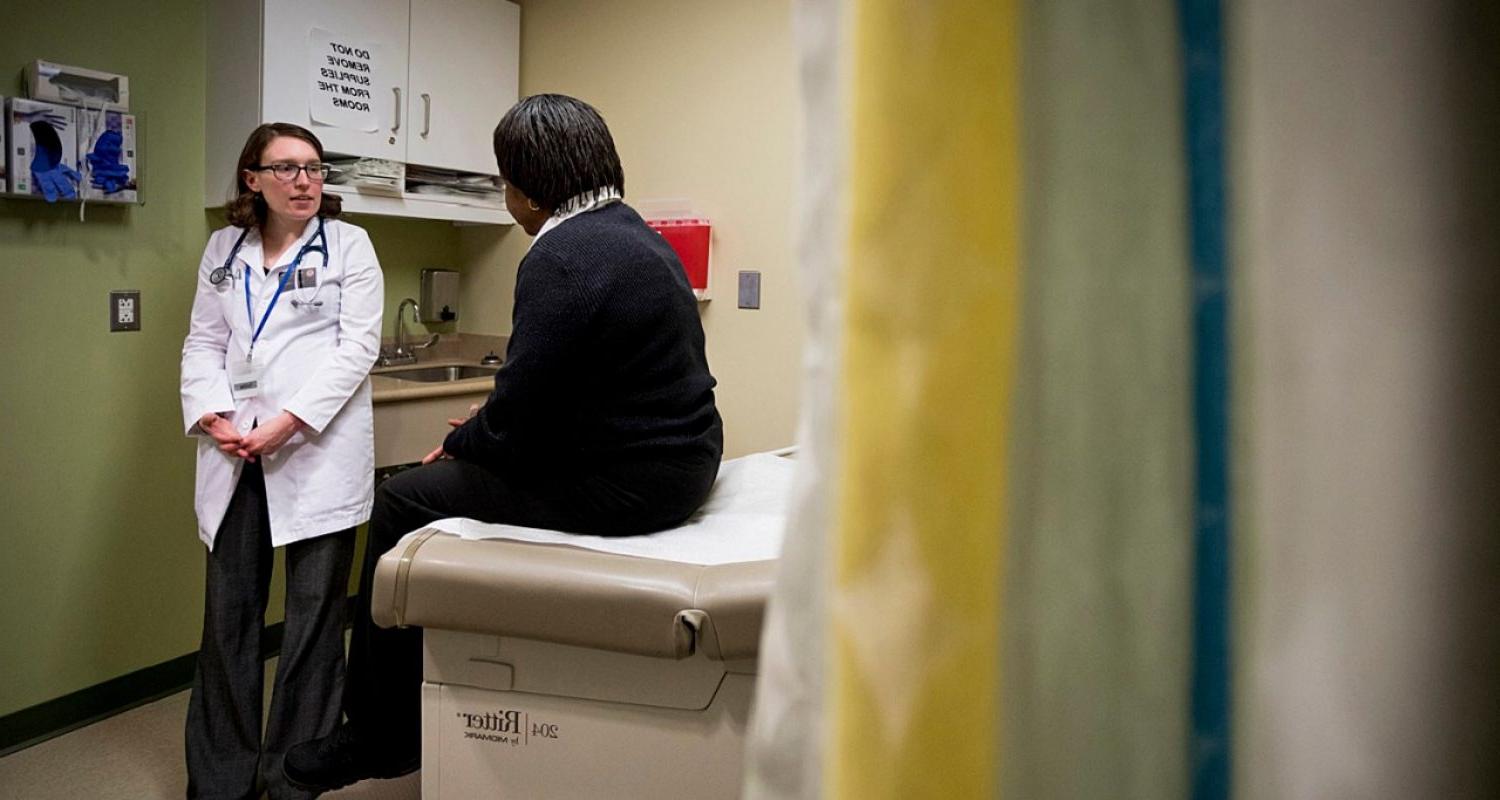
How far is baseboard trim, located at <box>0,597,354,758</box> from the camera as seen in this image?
8.84 ft

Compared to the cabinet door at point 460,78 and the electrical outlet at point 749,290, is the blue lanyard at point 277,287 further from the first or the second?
the electrical outlet at point 749,290

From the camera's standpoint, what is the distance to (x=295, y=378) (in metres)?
2.44

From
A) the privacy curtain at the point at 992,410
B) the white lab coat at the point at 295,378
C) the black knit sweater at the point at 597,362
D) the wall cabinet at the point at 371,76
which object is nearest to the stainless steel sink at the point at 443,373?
the wall cabinet at the point at 371,76

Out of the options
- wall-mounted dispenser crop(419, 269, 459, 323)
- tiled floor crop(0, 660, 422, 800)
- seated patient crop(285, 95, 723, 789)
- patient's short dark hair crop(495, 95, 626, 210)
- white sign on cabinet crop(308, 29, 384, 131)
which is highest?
white sign on cabinet crop(308, 29, 384, 131)

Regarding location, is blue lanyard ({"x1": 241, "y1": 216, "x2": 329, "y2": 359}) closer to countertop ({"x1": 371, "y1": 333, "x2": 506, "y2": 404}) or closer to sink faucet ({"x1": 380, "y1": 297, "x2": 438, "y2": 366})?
countertop ({"x1": 371, "y1": 333, "x2": 506, "y2": 404})

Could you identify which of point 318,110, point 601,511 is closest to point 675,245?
point 318,110

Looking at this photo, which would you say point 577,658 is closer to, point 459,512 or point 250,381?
point 459,512

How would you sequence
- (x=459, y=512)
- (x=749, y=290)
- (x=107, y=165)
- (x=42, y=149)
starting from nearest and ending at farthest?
(x=459, y=512), (x=42, y=149), (x=107, y=165), (x=749, y=290)

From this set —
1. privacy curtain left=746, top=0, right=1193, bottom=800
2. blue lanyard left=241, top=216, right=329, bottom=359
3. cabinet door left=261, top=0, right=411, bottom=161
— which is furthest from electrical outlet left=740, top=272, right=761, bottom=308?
privacy curtain left=746, top=0, right=1193, bottom=800

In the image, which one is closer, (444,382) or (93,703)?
(93,703)

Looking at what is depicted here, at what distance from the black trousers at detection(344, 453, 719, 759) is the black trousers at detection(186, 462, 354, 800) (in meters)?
0.45

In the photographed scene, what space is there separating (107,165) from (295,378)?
0.86m

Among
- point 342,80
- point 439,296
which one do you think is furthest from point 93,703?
point 342,80

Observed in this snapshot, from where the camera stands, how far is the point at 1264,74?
0.90ft
